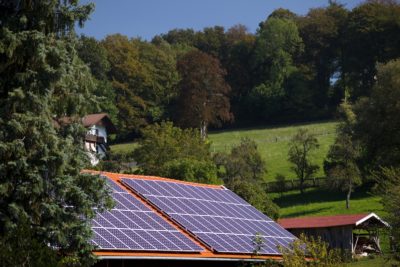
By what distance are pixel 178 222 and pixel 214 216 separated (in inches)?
131

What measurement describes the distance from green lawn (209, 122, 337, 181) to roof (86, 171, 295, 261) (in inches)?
1993

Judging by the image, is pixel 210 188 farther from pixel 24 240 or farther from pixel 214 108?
pixel 214 108

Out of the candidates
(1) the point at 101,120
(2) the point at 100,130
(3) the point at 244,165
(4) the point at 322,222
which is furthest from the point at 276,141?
(4) the point at 322,222

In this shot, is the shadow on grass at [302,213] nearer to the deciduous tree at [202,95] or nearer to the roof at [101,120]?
the roof at [101,120]

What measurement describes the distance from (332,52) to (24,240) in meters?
121

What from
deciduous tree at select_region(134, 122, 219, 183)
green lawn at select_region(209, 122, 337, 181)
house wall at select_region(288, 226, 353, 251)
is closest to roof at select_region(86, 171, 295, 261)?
house wall at select_region(288, 226, 353, 251)

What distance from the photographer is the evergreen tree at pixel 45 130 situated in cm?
2020

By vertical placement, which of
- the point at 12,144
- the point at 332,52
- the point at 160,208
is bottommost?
the point at 160,208

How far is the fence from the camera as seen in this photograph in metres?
80.2

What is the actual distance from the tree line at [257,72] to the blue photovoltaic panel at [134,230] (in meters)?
83.2

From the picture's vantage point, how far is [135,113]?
11900cm

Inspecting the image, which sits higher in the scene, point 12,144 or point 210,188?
point 12,144

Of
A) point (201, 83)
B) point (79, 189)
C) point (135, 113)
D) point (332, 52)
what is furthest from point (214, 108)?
point (79, 189)

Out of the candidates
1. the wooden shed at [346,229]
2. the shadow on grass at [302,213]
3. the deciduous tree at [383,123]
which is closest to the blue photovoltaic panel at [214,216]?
the wooden shed at [346,229]
